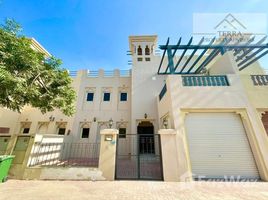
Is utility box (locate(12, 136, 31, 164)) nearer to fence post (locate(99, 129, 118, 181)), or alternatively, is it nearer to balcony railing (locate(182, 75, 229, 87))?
Answer: fence post (locate(99, 129, 118, 181))

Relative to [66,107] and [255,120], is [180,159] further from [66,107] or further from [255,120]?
[66,107]

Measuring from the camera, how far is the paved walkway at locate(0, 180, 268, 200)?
3.48 meters

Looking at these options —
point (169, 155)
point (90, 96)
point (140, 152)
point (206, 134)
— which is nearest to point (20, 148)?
point (169, 155)

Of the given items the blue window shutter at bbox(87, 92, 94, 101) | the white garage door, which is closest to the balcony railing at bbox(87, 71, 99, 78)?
the blue window shutter at bbox(87, 92, 94, 101)

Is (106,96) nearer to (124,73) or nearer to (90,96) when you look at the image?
(90,96)

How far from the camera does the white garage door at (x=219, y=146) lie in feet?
17.5

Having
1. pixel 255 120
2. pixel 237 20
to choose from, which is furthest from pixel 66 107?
pixel 237 20

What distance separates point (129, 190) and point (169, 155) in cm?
213

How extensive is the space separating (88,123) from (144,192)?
9.37 metres

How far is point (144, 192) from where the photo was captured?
3.82 meters

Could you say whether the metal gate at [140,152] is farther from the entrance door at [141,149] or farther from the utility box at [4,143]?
the utility box at [4,143]

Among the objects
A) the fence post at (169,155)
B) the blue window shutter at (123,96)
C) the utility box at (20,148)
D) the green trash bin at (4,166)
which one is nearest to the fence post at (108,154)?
the fence post at (169,155)

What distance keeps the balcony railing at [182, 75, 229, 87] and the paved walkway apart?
14.9ft

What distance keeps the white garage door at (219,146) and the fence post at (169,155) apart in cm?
95
